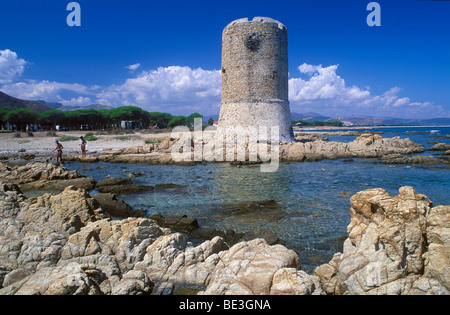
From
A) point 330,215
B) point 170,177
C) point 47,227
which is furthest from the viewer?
point 170,177

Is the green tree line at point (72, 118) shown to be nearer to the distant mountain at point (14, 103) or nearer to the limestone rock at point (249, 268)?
the distant mountain at point (14, 103)

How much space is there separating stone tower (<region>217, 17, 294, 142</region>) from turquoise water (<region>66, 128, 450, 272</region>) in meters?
4.04

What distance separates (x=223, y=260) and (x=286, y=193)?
572 centimetres

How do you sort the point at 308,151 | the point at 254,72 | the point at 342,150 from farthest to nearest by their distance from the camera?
the point at 342,150
the point at 308,151
the point at 254,72

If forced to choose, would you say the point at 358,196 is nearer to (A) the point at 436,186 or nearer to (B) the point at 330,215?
(B) the point at 330,215

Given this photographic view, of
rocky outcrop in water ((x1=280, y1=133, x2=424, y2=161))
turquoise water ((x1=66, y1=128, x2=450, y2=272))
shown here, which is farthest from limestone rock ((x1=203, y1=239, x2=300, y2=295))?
rocky outcrop in water ((x1=280, y1=133, x2=424, y2=161))

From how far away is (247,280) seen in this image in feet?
10.5

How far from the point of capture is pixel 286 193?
30.0ft

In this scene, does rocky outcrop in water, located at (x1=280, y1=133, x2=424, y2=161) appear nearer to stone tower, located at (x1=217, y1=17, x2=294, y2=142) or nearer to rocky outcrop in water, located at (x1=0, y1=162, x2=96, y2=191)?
stone tower, located at (x1=217, y1=17, x2=294, y2=142)

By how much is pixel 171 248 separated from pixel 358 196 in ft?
8.21

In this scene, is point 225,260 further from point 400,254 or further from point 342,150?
point 342,150

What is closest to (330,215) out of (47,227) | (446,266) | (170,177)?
(446,266)

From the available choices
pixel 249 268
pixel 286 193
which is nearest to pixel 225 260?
pixel 249 268

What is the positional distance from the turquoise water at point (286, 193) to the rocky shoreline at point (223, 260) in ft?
3.80
